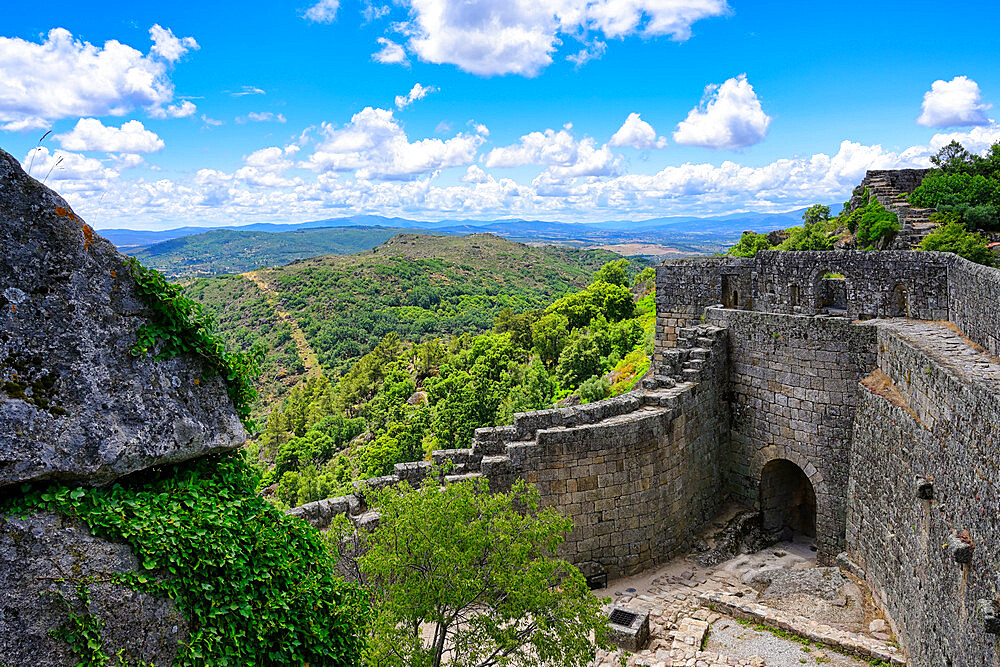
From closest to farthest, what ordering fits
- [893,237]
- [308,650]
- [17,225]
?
[17,225]
[308,650]
[893,237]

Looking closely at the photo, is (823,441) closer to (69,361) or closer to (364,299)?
(69,361)

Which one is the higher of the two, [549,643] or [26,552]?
[26,552]

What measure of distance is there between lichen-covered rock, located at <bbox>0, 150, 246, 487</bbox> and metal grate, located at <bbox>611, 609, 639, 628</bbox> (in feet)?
26.9

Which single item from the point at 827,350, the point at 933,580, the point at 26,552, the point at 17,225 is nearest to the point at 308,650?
the point at 26,552

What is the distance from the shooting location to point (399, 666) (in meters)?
7.27

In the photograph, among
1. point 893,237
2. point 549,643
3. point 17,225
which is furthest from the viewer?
point 893,237

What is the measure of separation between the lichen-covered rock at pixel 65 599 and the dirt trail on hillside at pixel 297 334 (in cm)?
8707

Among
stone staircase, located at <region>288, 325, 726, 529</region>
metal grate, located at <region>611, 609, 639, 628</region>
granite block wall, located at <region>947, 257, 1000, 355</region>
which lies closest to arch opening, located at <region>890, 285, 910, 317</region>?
granite block wall, located at <region>947, 257, 1000, 355</region>

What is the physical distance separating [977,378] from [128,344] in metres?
10.1

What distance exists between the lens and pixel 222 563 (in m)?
5.20

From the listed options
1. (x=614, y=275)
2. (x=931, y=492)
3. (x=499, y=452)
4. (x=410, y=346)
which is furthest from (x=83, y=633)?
(x=410, y=346)

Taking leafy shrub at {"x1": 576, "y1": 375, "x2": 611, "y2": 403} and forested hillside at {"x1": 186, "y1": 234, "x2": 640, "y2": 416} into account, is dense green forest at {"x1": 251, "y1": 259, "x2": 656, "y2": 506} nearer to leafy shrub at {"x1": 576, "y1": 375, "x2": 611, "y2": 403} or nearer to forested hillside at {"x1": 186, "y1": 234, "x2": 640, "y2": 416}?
leafy shrub at {"x1": 576, "y1": 375, "x2": 611, "y2": 403}

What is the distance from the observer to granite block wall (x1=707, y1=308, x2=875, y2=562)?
1310cm

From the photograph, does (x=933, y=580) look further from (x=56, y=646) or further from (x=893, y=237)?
(x=893, y=237)
